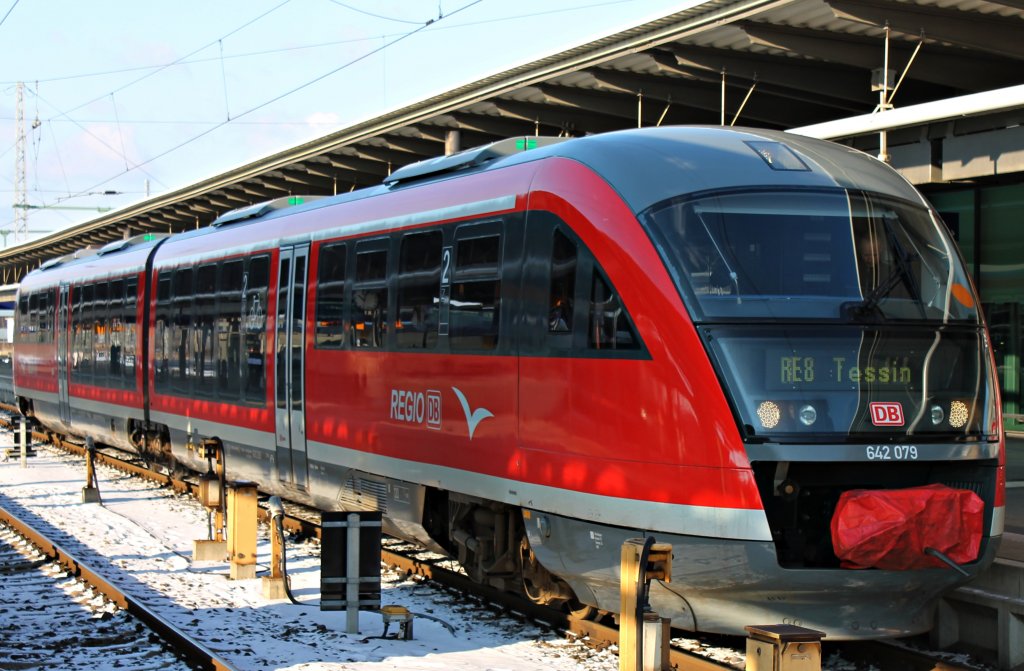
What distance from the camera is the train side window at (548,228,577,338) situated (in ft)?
27.9

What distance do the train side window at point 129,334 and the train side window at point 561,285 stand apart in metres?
11.9

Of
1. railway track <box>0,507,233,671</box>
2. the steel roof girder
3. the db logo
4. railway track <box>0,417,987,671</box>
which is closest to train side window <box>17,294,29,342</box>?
railway track <box>0,507,233,671</box>

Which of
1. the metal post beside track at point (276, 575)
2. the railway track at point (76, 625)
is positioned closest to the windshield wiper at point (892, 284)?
the railway track at point (76, 625)

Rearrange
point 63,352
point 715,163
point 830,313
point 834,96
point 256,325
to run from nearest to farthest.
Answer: point 830,313
point 715,163
point 256,325
point 834,96
point 63,352

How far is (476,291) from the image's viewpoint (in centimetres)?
965

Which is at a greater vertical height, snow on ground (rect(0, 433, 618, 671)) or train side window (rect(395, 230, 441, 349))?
train side window (rect(395, 230, 441, 349))

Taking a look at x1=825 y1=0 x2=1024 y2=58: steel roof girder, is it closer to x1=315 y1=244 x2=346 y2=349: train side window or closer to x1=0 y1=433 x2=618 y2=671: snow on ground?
x1=315 y1=244 x2=346 y2=349: train side window

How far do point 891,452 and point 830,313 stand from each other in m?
0.87

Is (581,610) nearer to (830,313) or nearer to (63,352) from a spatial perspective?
(830,313)

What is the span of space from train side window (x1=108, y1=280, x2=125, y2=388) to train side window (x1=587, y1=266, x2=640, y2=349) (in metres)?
13.2

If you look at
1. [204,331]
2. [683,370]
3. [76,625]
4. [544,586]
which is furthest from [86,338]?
[683,370]

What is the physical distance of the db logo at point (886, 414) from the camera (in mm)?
7664

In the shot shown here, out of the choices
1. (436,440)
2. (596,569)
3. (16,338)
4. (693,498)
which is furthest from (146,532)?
(16,338)

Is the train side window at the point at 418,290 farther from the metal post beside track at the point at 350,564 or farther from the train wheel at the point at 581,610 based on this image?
the train wheel at the point at 581,610
